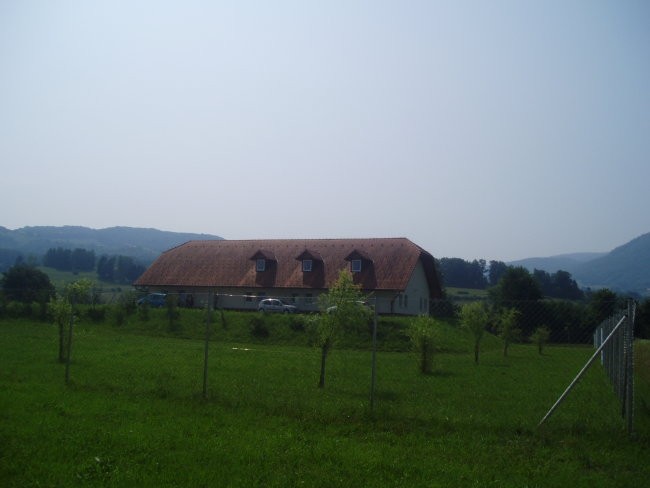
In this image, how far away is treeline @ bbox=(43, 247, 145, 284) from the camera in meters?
136

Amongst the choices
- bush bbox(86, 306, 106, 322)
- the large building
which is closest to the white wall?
the large building

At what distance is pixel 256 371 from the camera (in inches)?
694

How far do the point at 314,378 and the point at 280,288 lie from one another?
33.4 m

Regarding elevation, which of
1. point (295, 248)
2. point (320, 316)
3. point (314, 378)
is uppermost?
point (295, 248)

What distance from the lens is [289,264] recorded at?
52.0m

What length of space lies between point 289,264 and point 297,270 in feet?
4.40

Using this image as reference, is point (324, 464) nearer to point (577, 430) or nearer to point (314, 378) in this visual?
point (577, 430)

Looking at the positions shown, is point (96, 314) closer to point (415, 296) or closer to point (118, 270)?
point (415, 296)

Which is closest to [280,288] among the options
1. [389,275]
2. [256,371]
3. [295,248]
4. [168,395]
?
[295,248]

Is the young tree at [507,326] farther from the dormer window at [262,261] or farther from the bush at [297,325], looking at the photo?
the dormer window at [262,261]

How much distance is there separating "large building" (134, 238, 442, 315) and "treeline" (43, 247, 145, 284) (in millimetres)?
80997

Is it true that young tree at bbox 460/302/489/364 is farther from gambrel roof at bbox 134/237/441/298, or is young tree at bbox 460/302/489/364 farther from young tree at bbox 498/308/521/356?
gambrel roof at bbox 134/237/441/298

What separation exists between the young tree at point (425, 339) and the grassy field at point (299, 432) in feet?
7.35

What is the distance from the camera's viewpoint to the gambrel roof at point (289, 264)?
48.2 metres
